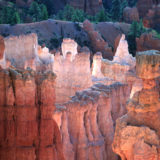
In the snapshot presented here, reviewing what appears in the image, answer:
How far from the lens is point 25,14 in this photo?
45906 millimetres

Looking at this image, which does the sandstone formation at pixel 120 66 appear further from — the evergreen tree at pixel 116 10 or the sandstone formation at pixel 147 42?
the evergreen tree at pixel 116 10

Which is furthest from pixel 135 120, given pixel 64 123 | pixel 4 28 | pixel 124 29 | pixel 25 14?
pixel 25 14

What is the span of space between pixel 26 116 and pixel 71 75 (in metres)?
6.27

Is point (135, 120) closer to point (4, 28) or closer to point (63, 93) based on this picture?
point (63, 93)

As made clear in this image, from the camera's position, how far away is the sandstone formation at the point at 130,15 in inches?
1901

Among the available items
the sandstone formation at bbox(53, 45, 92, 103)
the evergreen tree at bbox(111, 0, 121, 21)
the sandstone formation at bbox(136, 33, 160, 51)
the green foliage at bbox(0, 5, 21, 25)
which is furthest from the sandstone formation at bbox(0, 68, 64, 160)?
the evergreen tree at bbox(111, 0, 121, 21)

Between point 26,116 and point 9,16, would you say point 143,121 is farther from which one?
point 9,16

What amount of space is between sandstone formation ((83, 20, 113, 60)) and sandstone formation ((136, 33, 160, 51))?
3808 millimetres

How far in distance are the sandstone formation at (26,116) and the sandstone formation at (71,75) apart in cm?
550

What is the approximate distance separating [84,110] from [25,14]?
36.6 meters

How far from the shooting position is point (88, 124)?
11875mm

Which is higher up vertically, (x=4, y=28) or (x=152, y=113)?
(x=4, y=28)

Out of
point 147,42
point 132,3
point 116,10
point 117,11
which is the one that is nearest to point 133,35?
point 147,42

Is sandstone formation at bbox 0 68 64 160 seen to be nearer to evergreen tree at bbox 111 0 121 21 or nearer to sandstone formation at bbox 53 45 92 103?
sandstone formation at bbox 53 45 92 103
